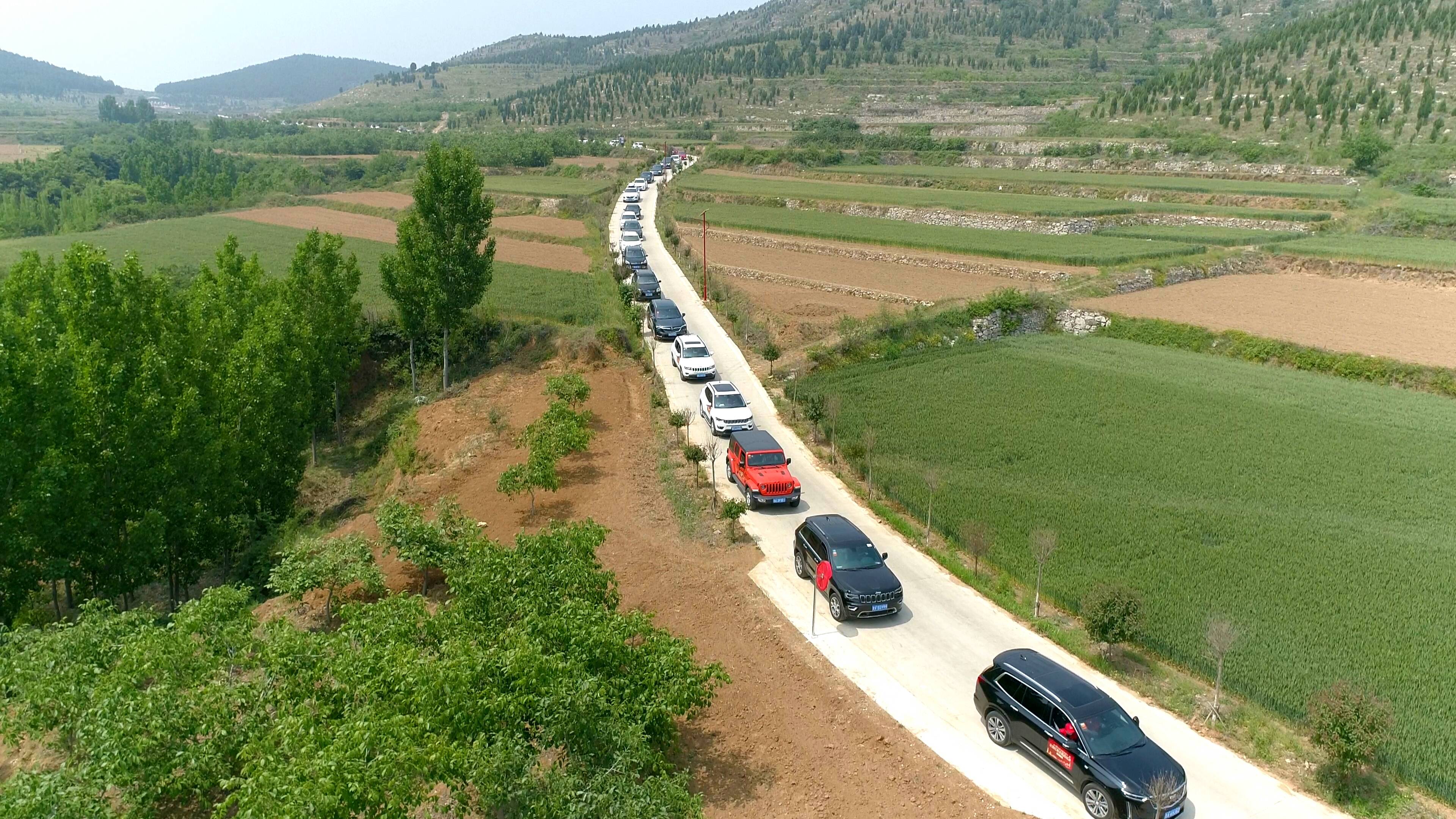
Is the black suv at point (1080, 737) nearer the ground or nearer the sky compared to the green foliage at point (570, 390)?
nearer the ground

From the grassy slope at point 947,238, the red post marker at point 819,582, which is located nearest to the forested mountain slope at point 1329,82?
the grassy slope at point 947,238

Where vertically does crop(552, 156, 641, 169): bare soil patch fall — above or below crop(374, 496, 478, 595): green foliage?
above

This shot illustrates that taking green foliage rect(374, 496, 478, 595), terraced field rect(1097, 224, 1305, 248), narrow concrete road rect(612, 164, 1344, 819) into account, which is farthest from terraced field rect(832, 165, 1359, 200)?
green foliage rect(374, 496, 478, 595)

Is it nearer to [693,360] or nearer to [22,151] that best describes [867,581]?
[693,360]

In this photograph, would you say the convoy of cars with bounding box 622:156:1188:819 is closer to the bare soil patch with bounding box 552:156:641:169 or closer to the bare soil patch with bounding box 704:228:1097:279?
the bare soil patch with bounding box 704:228:1097:279

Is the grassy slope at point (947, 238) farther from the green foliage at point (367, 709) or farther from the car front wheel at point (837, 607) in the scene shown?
the green foliage at point (367, 709)

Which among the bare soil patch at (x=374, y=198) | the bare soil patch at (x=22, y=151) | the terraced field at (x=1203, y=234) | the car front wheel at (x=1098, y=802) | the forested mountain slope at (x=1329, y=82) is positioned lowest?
the car front wheel at (x=1098, y=802)
